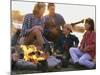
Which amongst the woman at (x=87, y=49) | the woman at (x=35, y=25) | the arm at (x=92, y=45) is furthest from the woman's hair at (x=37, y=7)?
the arm at (x=92, y=45)

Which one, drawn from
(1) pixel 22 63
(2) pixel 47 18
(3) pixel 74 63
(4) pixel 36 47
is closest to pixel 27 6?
(2) pixel 47 18

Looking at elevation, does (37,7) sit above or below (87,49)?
above

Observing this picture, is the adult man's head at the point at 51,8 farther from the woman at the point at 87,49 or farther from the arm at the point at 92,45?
the arm at the point at 92,45

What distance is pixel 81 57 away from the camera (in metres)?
2.39

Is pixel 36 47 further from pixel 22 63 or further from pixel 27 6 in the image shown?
pixel 27 6

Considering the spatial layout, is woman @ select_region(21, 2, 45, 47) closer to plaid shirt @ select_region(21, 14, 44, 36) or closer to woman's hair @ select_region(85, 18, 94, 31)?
plaid shirt @ select_region(21, 14, 44, 36)

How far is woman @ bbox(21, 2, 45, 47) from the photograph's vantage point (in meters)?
2.20

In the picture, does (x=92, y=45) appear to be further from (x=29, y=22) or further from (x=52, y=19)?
(x=29, y=22)

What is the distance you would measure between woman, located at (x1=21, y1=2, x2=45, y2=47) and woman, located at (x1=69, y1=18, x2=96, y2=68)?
402 mm

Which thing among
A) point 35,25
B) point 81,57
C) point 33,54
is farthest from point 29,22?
point 81,57

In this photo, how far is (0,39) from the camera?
2.12 meters

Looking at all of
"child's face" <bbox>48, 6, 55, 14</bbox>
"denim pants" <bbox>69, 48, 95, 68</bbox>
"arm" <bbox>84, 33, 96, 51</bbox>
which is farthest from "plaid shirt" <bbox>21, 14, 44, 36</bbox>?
"arm" <bbox>84, 33, 96, 51</bbox>

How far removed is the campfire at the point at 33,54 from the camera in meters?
2.19

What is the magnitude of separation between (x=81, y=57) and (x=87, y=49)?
11 cm
